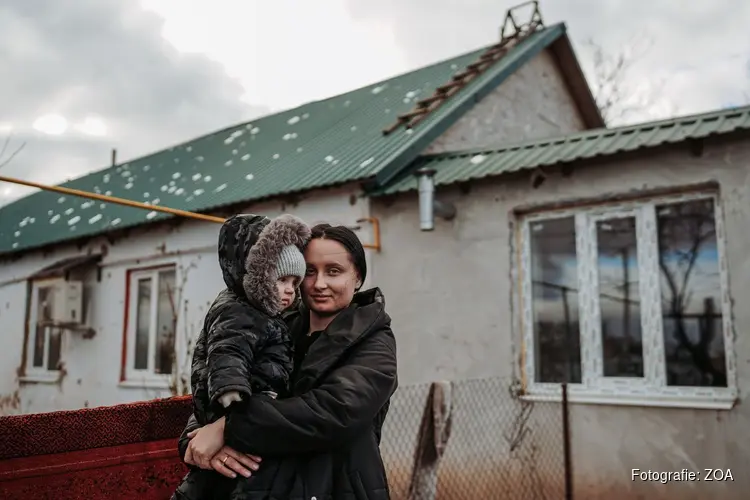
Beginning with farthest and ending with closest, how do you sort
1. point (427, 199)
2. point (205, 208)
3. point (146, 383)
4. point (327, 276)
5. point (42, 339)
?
point (42, 339) → point (146, 383) → point (205, 208) → point (427, 199) → point (327, 276)

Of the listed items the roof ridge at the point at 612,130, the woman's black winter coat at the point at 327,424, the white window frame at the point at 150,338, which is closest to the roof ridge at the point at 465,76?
the roof ridge at the point at 612,130

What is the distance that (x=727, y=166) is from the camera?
4727mm

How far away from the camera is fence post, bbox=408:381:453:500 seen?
14.3 feet

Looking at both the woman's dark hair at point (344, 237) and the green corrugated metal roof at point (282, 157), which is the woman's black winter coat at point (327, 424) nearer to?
→ the woman's dark hair at point (344, 237)

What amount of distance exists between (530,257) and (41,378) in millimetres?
8153

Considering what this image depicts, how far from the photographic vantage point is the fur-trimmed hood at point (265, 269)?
176cm

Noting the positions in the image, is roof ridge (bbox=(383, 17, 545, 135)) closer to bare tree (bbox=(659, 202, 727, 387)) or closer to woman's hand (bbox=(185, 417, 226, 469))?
bare tree (bbox=(659, 202, 727, 387))

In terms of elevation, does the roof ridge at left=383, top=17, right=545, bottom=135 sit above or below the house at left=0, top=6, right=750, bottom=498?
above

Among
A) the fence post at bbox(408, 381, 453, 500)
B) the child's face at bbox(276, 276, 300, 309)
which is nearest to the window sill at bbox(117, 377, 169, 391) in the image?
the fence post at bbox(408, 381, 453, 500)

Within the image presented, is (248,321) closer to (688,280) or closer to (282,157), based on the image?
(688,280)

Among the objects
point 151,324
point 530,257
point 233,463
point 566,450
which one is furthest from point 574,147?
point 151,324

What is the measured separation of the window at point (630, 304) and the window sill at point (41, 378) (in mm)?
7522

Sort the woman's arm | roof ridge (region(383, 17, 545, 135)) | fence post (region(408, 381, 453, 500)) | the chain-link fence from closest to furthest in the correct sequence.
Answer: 1. the woman's arm
2. fence post (region(408, 381, 453, 500))
3. the chain-link fence
4. roof ridge (region(383, 17, 545, 135))

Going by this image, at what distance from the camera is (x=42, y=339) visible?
10.5 meters
